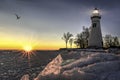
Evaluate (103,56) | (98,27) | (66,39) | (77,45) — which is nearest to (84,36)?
(77,45)

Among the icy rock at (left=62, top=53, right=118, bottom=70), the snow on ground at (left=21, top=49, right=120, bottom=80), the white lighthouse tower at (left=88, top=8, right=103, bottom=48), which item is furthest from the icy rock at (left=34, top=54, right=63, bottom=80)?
the white lighthouse tower at (left=88, top=8, right=103, bottom=48)

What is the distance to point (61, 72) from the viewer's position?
7.47 meters

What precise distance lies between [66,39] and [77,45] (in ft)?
44.4

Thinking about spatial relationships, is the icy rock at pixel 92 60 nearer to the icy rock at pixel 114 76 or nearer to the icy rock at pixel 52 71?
the icy rock at pixel 52 71

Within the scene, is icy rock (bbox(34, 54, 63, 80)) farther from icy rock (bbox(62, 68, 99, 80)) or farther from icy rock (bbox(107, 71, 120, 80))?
icy rock (bbox(107, 71, 120, 80))

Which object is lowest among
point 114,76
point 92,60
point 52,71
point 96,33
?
point 114,76

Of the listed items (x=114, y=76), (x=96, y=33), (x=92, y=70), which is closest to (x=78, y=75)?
(x=92, y=70)

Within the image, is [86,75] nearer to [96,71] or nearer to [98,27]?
[96,71]

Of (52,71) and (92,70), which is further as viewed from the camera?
(52,71)

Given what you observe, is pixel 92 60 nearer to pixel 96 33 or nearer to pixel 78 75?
pixel 78 75

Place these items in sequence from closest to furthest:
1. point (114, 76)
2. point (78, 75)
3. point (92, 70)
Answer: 1. point (114, 76)
2. point (78, 75)
3. point (92, 70)

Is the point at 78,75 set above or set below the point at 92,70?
below

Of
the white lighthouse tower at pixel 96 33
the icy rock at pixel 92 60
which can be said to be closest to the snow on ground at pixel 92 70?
the icy rock at pixel 92 60

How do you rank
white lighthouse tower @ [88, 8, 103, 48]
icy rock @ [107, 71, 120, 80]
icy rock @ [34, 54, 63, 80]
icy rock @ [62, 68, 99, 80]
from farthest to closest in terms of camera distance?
white lighthouse tower @ [88, 8, 103, 48]
icy rock @ [34, 54, 63, 80]
icy rock @ [62, 68, 99, 80]
icy rock @ [107, 71, 120, 80]
